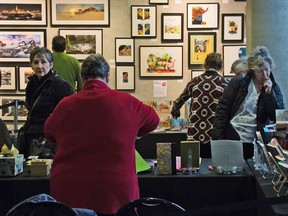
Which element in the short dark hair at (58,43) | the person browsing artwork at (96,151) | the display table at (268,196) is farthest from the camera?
the short dark hair at (58,43)

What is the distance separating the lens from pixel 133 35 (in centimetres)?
670

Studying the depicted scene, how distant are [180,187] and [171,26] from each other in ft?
12.5

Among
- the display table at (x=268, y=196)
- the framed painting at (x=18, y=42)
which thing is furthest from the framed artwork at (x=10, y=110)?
the display table at (x=268, y=196)

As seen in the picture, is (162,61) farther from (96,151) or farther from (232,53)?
(96,151)

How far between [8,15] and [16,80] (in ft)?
2.87

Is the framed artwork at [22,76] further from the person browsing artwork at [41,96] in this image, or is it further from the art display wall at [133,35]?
the person browsing artwork at [41,96]

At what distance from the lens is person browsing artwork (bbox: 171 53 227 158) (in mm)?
4520

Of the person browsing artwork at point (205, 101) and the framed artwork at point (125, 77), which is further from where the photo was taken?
the framed artwork at point (125, 77)

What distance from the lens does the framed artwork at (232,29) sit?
6711mm

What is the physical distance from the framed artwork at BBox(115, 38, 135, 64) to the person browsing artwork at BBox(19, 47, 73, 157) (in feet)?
9.21

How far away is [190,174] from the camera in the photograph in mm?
3279

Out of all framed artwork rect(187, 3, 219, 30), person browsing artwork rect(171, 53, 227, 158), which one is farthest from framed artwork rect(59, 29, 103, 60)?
person browsing artwork rect(171, 53, 227, 158)

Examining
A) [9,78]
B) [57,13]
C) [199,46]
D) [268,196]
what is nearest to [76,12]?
[57,13]

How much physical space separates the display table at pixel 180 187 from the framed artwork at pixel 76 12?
148 inches
